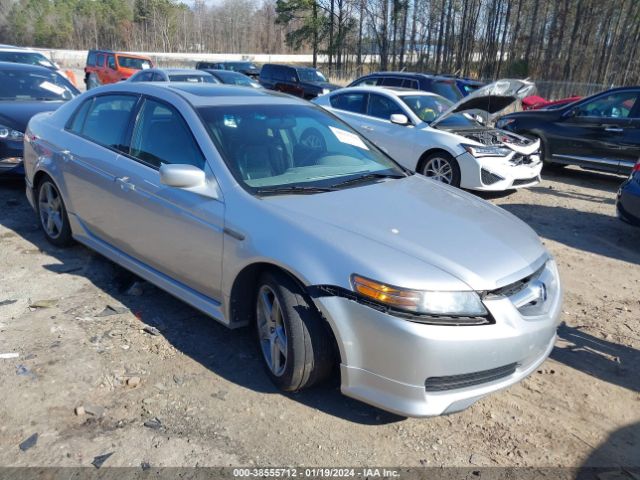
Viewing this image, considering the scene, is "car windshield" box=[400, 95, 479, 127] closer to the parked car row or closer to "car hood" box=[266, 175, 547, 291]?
the parked car row

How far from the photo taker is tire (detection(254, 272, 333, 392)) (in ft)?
9.53

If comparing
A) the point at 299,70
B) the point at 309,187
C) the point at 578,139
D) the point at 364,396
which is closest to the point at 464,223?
the point at 309,187

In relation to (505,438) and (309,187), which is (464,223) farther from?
(505,438)

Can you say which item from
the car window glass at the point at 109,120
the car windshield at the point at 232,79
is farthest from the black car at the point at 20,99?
the car windshield at the point at 232,79

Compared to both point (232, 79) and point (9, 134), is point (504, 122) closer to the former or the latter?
point (9, 134)

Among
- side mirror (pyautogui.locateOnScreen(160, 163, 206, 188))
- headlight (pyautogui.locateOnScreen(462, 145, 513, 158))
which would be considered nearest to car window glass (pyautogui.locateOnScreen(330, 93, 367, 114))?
headlight (pyautogui.locateOnScreen(462, 145, 513, 158))

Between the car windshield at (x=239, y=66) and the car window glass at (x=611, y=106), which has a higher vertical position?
the car window glass at (x=611, y=106)

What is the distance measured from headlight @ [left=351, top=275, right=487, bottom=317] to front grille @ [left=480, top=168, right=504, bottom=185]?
536cm

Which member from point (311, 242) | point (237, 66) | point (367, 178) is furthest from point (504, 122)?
point (237, 66)

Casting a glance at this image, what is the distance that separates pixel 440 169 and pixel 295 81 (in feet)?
43.1

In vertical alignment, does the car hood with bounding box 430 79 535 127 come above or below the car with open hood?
above

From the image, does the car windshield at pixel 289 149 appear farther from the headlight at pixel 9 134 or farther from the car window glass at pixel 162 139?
the headlight at pixel 9 134

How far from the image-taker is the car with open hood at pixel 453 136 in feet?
25.1

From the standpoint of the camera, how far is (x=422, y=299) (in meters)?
2.62
